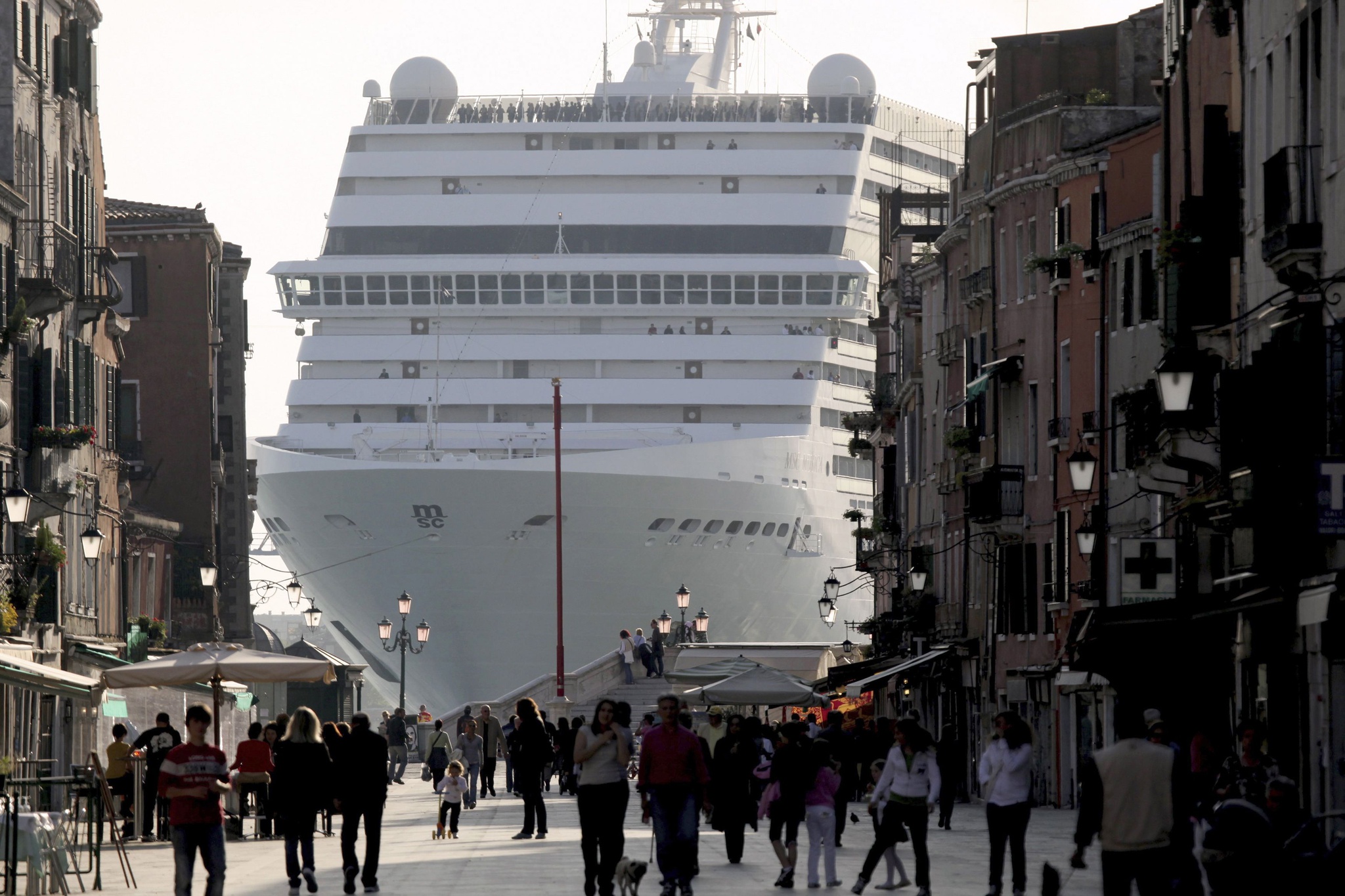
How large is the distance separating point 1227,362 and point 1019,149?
44.1 ft

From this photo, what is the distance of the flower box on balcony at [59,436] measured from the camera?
3134 cm

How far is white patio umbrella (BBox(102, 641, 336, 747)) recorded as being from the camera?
25.0 meters

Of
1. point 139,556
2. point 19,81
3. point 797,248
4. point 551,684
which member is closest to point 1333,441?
point 19,81

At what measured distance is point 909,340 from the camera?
50.7 metres

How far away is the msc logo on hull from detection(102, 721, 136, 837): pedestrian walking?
37308 mm

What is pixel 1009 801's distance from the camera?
16.7m

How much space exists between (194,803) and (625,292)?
176ft

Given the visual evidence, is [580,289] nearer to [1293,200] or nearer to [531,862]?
[531,862]

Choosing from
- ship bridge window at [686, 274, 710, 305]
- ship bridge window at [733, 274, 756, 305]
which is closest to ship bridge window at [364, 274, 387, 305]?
ship bridge window at [686, 274, 710, 305]

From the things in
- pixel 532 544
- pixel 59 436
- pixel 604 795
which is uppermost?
pixel 59 436

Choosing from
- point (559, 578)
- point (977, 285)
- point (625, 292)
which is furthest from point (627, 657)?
point (977, 285)

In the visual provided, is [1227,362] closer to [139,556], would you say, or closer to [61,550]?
[61,550]

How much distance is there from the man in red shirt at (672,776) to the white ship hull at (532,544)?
148 ft

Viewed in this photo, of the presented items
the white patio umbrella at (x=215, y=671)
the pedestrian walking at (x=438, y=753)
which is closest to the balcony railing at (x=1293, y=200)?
the white patio umbrella at (x=215, y=671)
